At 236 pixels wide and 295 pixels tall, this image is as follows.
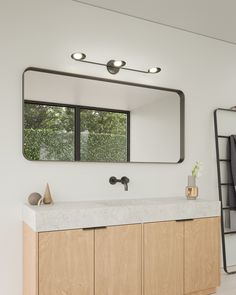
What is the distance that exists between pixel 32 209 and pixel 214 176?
2.13 metres

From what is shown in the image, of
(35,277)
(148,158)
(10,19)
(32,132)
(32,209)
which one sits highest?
(10,19)

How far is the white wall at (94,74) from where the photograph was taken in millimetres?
2406

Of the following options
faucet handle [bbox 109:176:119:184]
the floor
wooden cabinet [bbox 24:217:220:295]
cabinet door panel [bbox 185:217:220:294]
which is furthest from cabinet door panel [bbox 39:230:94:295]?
the floor

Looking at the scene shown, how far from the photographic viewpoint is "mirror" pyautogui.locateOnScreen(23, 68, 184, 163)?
2.52 metres

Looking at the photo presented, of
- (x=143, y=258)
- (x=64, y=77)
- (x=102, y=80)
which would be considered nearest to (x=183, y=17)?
(x=102, y=80)

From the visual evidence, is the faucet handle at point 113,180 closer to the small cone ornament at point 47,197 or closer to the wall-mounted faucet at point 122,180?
the wall-mounted faucet at point 122,180

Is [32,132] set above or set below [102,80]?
below

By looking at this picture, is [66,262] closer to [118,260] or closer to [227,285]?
[118,260]

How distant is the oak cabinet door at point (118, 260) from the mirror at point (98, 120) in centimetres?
72

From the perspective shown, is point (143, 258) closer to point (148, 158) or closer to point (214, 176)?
point (148, 158)

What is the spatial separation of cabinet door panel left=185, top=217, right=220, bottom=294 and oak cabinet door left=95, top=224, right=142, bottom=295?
0.50 m

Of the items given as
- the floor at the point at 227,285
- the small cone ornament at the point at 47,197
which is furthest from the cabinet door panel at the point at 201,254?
the small cone ornament at the point at 47,197

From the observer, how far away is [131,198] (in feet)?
9.55

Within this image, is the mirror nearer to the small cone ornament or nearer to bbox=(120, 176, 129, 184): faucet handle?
bbox=(120, 176, 129, 184): faucet handle
